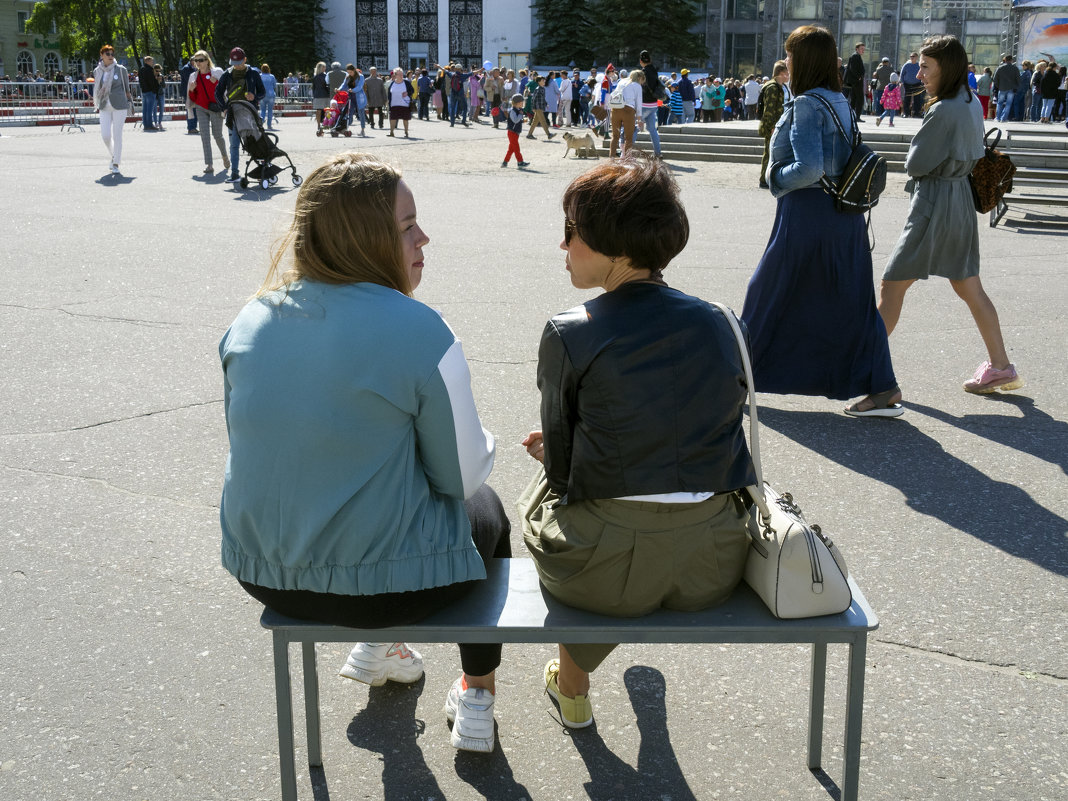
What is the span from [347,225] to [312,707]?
1243mm

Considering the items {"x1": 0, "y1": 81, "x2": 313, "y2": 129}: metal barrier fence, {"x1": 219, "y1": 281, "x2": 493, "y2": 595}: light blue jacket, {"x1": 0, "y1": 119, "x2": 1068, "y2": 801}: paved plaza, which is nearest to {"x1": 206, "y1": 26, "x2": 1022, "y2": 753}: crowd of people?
{"x1": 219, "y1": 281, "x2": 493, "y2": 595}: light blue jacket

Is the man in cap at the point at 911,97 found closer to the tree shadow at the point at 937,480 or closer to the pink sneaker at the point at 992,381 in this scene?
the pink sneaker at the point at 992,381

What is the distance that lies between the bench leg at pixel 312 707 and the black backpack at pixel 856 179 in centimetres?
355

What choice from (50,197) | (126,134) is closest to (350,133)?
(126,134)

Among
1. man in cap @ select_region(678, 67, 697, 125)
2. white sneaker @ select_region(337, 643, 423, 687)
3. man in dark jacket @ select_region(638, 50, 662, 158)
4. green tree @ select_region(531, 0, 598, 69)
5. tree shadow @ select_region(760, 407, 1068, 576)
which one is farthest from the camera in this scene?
green tree @ select_region(531, 0, 598, 69)

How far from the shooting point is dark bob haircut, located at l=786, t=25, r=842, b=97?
204 inches

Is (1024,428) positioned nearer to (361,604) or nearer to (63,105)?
(361,604)

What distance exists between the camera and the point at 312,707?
2846 mm

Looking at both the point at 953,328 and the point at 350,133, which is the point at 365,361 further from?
the point at 350,133

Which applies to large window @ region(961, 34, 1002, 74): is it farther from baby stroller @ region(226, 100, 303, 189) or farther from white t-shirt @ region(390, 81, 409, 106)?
baby stroller @ region(226, 100, 303, 189)

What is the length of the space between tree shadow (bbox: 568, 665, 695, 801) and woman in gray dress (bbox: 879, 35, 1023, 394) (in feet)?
11.7

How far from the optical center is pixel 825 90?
5258 mm

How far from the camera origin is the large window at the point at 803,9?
199ft

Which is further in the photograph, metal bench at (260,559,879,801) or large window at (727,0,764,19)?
large window at (727,0,764,19)
